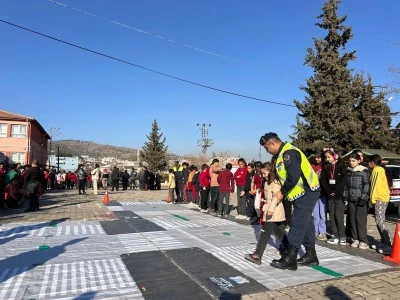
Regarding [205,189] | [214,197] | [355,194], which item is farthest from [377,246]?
[205,189]

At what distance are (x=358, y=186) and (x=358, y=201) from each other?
0.29m

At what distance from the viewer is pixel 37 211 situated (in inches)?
517

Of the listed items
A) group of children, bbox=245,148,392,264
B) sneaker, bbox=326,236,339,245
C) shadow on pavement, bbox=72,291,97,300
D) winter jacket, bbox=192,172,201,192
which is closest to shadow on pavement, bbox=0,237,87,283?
shadow on pavement, bbox=72,291,97,300

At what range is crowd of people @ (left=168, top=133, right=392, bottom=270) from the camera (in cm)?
553

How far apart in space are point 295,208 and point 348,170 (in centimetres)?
265

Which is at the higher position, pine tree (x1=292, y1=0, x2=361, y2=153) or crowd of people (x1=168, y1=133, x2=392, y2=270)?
pine tree (x1=292, y1=0, x2=361, y2=153)

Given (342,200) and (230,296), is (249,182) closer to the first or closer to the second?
(342,200)

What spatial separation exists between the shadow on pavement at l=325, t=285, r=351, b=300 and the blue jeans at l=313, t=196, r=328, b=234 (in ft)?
11.6

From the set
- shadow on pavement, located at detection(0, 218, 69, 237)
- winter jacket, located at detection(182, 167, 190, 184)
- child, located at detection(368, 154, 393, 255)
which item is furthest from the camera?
winter jacket, located at detection(182, 167, 190, 184)

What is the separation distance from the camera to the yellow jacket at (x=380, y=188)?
708cm

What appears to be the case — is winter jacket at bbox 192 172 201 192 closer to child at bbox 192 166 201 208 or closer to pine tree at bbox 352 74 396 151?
child at bbox 192 166 201 208

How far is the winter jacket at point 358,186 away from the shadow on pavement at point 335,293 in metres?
2.91

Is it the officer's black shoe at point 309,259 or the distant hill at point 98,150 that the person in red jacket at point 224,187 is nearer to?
the officer's black shoe at point 309,259

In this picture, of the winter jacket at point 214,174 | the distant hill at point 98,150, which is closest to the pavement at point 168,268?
the winter jacket at point 214,174
